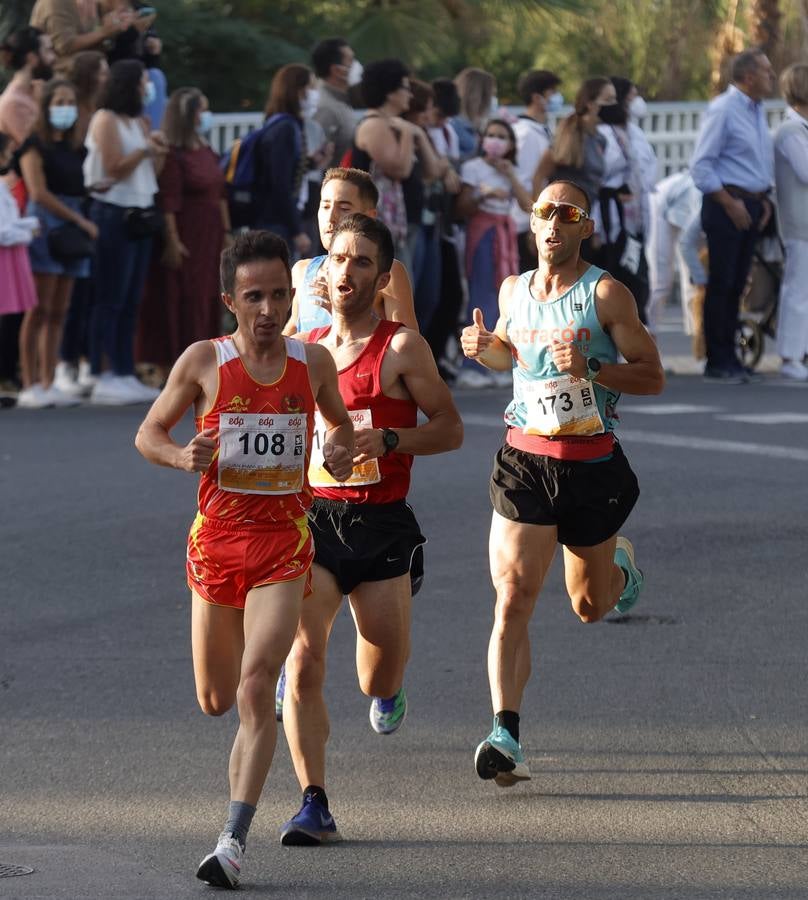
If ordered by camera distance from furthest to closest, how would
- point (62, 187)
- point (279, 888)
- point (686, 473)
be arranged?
point (62, 187) < point (686, 473) < point (279, 888)

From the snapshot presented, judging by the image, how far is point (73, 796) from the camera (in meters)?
5.69

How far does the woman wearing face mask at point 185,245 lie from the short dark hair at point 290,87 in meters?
0.53

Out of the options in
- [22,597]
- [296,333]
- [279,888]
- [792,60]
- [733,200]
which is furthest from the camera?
[792,60]

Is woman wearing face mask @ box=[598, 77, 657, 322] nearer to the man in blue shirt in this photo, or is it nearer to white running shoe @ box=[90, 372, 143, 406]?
the man in blue shirt

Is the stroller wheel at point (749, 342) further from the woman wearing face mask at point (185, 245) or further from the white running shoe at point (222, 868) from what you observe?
the white running shoe at point (222, 868)

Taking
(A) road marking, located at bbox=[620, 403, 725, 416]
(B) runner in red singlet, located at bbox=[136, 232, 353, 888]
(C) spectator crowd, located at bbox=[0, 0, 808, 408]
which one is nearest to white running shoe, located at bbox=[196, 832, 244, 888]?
(B) runner in red singlet, located at bbox=[136, 232, 353, 888]

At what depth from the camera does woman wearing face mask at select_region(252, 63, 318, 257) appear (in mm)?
14664

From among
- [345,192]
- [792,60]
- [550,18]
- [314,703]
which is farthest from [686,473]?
[792,60]

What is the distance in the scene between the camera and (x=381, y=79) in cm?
1388

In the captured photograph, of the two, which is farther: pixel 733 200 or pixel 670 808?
pixel 733 200

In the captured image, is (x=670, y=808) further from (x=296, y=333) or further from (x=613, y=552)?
(x=296, y=333)

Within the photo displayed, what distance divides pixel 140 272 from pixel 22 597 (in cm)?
631

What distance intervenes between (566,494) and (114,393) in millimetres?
8569

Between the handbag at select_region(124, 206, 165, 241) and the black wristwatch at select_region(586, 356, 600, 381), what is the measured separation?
8.52 metres
